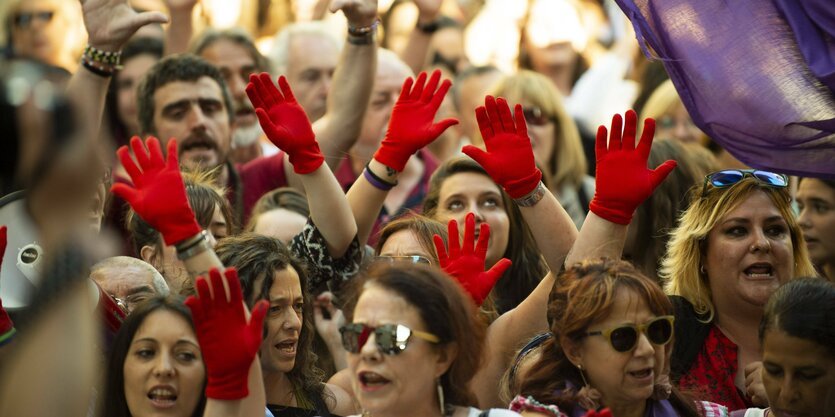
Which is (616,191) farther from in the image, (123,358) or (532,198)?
(123,358)

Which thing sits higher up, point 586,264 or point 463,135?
point 586,264

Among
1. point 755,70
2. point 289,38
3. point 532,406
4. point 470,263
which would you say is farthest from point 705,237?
point 289,38

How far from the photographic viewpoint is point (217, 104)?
6133 millimetres

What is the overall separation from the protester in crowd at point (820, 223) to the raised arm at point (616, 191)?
1.33m

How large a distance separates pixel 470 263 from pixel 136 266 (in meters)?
1.09

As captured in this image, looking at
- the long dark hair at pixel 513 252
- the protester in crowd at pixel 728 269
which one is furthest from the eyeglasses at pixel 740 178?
the long dark hair at pixel 513 252

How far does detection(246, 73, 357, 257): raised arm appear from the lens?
14.5 feet

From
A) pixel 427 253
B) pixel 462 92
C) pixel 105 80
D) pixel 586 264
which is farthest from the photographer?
pixel 462 92

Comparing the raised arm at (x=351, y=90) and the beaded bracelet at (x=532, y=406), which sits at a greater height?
the raised arm at (x=351, y=90)

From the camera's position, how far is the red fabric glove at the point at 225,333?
A: 135 inches

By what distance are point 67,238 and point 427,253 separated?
2040mm

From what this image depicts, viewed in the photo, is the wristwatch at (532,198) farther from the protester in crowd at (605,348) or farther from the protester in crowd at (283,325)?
the protester in crowd at (283,325)

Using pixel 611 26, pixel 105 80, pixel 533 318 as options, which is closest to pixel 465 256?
pixel 533 318

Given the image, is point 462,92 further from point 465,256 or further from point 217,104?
point 465,256
